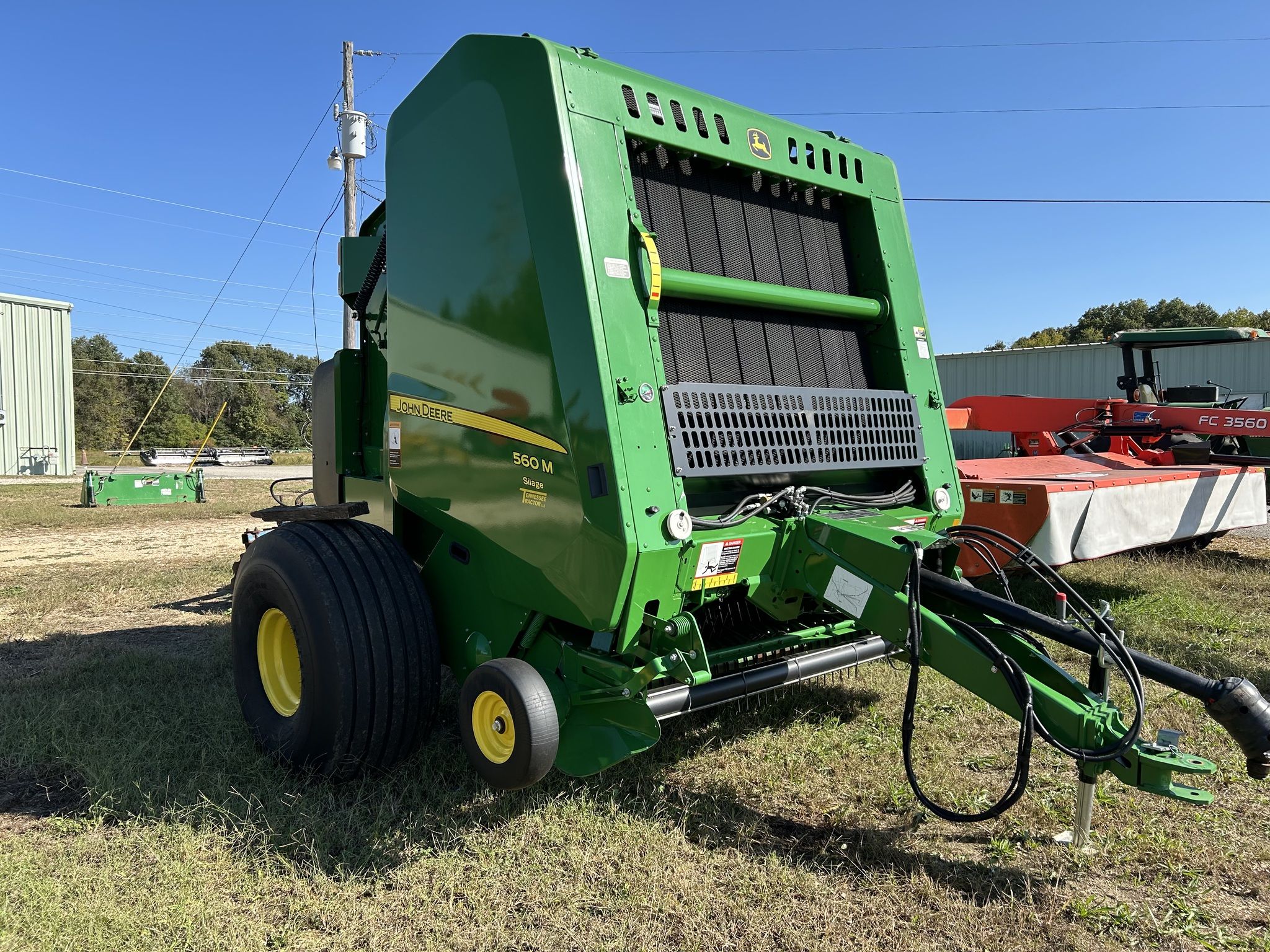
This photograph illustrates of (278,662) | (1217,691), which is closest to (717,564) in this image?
(1217,691)

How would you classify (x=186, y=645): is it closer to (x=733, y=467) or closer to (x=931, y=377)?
(x=733, y=467)

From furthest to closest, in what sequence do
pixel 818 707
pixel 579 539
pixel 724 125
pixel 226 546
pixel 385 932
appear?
pixel 226 546 < pixel 818 707 < pixel 724 125 < pixel 579 539 < pixel 385 932

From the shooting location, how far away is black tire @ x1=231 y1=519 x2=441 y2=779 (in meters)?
3.12

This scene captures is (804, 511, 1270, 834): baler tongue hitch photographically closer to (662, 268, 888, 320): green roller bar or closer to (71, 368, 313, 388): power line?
(662, 268, 888, 320): green roller bar

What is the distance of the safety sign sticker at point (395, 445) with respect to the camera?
12.1ft

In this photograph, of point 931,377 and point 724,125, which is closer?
point 724,125

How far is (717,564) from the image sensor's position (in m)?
2.90

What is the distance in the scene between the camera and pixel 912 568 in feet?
9.10

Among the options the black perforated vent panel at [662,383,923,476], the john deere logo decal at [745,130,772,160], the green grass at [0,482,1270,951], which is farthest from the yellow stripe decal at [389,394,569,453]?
the john deere logo decal at [745,130,772,160]

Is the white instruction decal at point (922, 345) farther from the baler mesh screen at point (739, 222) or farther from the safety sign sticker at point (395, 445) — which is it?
the safety sign sticker at point (395, 445)

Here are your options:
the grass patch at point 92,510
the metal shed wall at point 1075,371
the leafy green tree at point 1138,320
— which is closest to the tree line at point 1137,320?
the leafy green tree at point 1138,320

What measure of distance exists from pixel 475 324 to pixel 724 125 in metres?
1.23

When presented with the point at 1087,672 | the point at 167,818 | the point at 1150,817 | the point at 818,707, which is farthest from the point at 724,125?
the point at 1087,672

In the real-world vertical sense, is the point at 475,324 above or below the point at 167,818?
above
